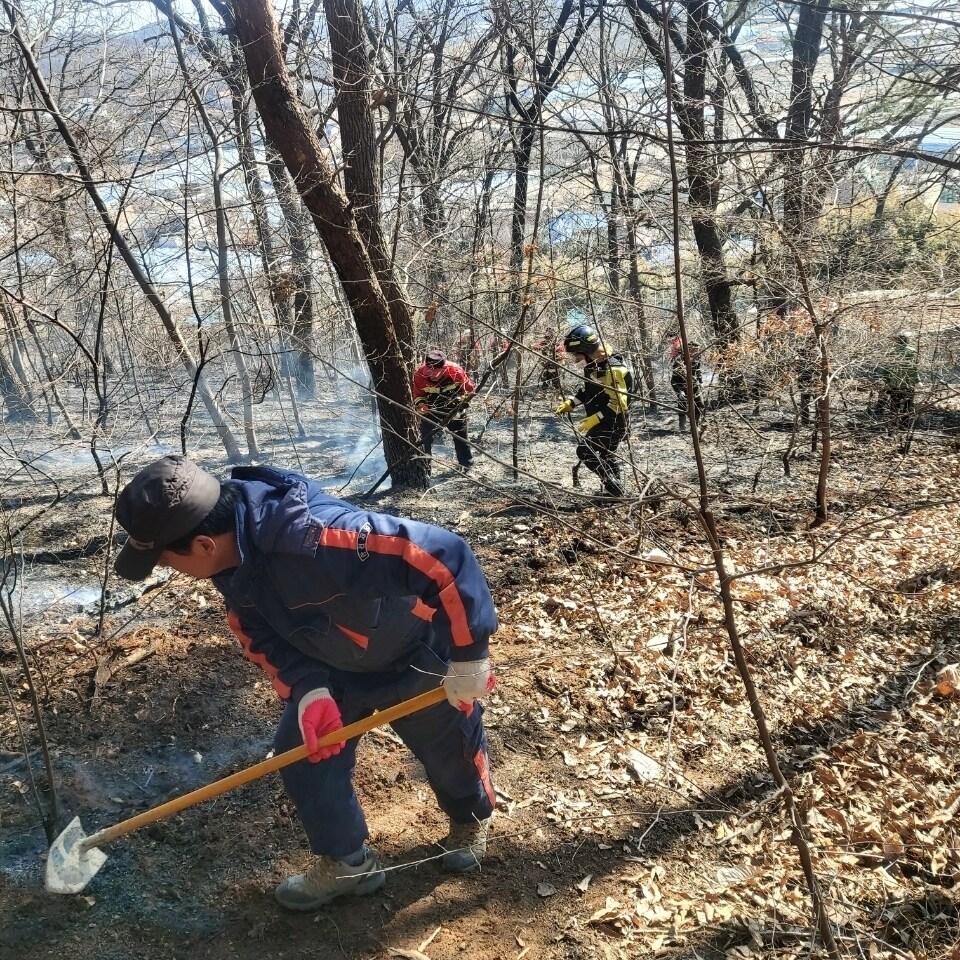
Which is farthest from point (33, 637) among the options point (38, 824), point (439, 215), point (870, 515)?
point (439, 215)

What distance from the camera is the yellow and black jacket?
6008 millimetres

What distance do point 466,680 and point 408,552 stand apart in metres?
0.45

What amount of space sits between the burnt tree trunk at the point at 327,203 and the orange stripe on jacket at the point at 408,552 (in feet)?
9.74

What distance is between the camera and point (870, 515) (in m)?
5.78

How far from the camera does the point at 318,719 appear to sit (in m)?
2.19

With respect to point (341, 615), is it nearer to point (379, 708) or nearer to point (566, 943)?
point (379, 708)

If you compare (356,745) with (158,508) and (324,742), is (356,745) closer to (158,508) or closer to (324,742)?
(324,742)

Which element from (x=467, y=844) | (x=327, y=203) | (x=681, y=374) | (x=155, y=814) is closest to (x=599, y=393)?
(x=681, y=374)

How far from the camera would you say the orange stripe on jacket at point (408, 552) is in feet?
6.54

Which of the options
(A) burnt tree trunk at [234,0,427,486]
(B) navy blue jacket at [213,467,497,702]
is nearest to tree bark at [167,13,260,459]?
(A) burnt tree trunk at [234,0,427,486]

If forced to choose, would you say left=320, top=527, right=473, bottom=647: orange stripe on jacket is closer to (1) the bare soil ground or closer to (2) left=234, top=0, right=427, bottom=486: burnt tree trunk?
(1) the bare soil ground

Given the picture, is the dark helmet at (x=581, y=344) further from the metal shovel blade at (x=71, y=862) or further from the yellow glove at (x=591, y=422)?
the metal shovel blade at (x=71, y=862)

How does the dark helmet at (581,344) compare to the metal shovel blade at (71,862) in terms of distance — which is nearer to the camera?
the metal shovel blade at (71,862)

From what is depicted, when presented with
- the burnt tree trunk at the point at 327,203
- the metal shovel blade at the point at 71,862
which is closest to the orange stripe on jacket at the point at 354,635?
the metal shovel blade at the point at 71,862
